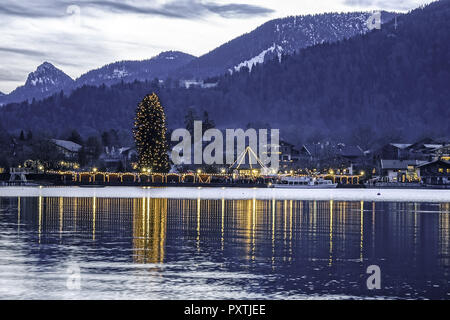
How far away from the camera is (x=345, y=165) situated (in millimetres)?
195375

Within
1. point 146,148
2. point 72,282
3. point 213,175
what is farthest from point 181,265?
point 213,175

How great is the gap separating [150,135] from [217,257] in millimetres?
109590

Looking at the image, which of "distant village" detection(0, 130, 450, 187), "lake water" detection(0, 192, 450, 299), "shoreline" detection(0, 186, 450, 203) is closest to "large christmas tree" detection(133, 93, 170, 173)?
"shoreline" detection(0, 186, 450, 203)

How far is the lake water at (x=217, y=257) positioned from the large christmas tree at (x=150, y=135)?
86.6 meters

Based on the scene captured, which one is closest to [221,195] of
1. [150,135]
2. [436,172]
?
[150,135]

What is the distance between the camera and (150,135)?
14050 cm

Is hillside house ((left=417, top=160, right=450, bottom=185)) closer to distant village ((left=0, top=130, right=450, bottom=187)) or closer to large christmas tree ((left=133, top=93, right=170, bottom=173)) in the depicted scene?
distant village ((left=0, top=130, right=450, bottom=187))

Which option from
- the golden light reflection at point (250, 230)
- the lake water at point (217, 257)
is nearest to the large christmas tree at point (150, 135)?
the golden light reflection at point (250, 230)

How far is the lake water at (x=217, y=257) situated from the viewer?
24.6 meters

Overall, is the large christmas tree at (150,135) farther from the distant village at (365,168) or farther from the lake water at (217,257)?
the lake water at (217,257)

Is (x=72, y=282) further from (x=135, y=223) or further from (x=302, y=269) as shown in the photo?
(x=135, y=223)

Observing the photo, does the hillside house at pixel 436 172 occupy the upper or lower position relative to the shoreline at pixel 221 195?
upper

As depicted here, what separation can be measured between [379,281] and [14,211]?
137ft

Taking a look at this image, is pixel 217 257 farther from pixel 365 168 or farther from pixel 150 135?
pixel 365 168
